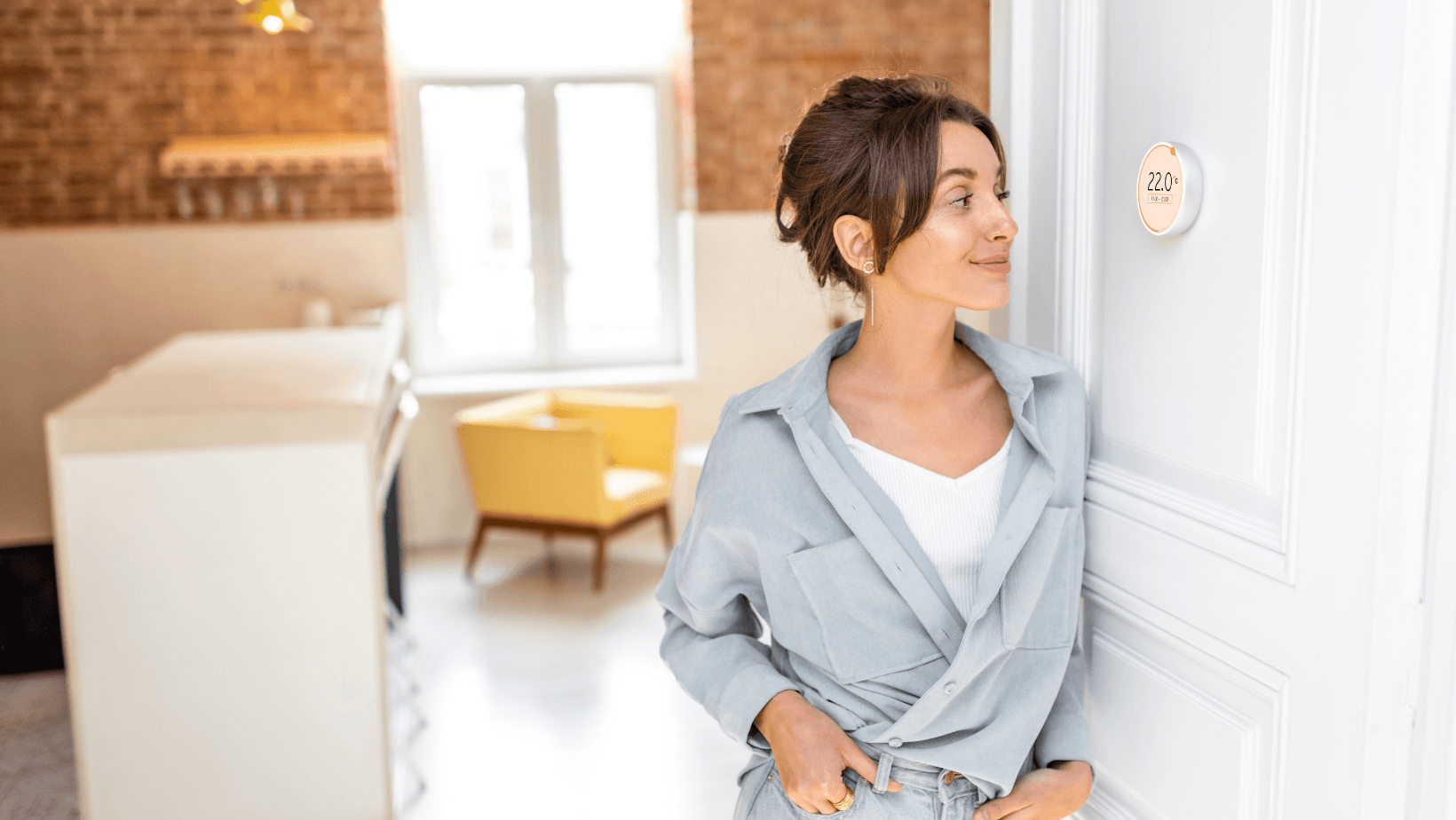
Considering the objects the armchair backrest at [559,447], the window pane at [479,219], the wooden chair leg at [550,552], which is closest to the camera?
the armchair backrest at [559,447]

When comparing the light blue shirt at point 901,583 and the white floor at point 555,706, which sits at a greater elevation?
the light blue shirt at point 901,583

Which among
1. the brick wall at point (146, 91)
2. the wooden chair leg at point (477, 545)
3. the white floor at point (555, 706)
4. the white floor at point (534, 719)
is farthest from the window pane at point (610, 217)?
the white floor at point (534, 719)

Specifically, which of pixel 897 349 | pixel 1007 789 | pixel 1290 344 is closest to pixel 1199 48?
pixel 1290 344

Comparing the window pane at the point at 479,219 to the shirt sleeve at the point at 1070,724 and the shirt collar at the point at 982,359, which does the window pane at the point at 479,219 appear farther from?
the shirt sleeve at the point at 1070,724

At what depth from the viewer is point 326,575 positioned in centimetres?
253

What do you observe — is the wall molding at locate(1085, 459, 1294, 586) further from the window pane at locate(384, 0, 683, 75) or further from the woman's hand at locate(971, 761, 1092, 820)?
the window pane at locate(384, 0, 683, 75)

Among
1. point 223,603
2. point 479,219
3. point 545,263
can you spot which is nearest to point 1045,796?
point 223,603

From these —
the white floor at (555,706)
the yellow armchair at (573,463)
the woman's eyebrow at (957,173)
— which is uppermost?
the woman's eyebrow at (957,173)

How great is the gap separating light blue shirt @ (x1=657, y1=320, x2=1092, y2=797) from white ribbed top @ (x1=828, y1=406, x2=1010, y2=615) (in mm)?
36

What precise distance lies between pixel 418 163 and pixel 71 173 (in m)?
1.70

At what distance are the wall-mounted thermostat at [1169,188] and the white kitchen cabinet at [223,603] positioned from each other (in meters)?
1.96

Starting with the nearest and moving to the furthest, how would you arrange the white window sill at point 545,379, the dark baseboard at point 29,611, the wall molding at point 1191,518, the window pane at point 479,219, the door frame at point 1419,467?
the door frame at point 1419,467, the wall molding at point 1191,518, the dark baseboard at point 29,611, the white window sill at point 545,379, the window pane at point 479,219

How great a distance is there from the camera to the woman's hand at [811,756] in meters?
1.16

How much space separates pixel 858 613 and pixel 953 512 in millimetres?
158
